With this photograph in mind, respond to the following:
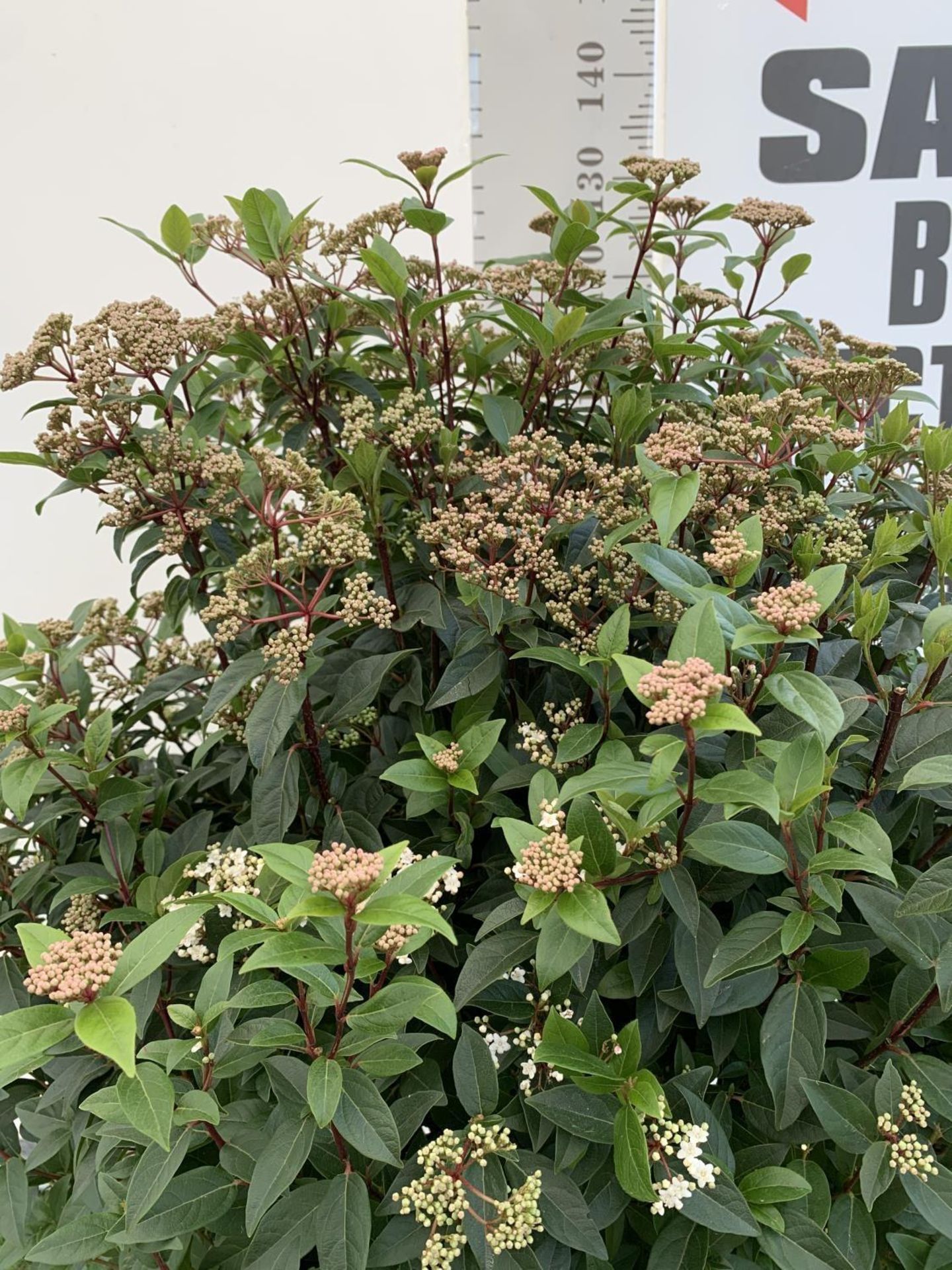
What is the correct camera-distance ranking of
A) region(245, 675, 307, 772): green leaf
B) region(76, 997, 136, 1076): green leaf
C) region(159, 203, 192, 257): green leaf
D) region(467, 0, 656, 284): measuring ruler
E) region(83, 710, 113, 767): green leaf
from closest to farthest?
region(76, 997, 136, 1076): green leaf
region(245, 675, 307, 772): green leaf
region(83, 710, 113, 767): green leaf
region(159, 203, 192, 257): green leaf
region(467, 0, 656, 284): measuring ruler

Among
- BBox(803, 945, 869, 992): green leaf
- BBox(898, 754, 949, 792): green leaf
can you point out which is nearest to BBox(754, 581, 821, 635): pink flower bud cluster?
BBox(898, 754, 949, 792): green leaf

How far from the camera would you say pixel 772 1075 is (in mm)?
556

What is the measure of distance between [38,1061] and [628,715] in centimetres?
48

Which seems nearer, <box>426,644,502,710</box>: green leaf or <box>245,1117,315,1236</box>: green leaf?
<box>245,1117,315,1236</box>: green leaf

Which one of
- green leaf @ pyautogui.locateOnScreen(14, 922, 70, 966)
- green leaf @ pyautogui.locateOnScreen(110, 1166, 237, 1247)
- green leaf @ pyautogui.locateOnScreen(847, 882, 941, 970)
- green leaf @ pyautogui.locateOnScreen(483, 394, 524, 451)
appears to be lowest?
green leaf @ pyautogui.locateOnScreen(110, 1166, 237, 1247)

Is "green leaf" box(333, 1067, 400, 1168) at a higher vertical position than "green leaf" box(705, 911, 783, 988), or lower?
lower

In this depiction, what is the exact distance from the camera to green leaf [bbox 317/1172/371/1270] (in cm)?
51

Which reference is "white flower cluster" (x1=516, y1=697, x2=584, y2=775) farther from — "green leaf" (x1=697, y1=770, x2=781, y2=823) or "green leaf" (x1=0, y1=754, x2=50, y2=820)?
"green leaf" (x1=0, y1=754, x2=50, y2=820)

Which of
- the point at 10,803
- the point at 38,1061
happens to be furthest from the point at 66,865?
the point at 38,1061

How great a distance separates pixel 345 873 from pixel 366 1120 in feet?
0.52

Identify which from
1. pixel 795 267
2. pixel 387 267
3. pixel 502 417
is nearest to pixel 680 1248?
pixel 502 417

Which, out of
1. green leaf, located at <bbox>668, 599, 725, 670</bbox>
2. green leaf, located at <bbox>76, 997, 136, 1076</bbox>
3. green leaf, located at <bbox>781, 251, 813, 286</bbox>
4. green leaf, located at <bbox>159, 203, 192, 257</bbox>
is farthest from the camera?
green leaf, located at <bbox>781, 251, 813, 286</bbox>

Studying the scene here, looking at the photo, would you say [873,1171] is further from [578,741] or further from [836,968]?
[578,741]

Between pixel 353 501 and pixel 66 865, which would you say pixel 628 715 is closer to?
pixel 353 501
